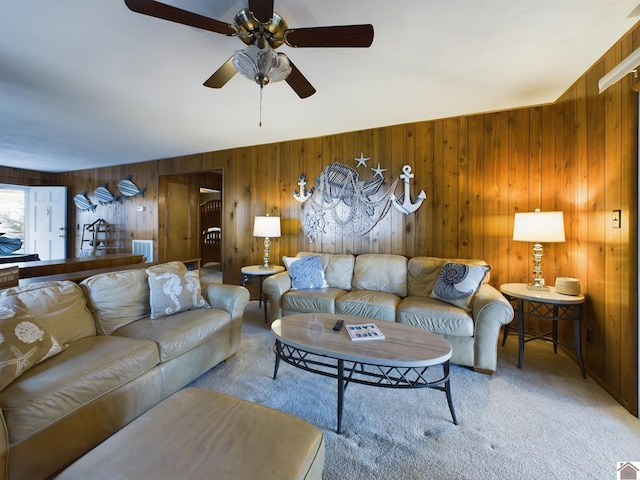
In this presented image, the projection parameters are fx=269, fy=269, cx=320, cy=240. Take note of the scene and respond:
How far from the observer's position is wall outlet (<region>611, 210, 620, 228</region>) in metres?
1.84

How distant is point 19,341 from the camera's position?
127 centimetres

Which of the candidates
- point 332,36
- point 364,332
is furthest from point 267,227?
point 332,36

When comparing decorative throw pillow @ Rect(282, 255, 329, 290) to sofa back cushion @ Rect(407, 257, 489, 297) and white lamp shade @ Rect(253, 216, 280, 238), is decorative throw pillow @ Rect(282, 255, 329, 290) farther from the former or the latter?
sofa back cushion @ Rect(407, 257, 489, 297)

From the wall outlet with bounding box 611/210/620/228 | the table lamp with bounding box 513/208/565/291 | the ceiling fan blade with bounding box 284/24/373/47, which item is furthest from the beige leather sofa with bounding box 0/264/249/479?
the wall outlet with bounding box 611/210/620/228

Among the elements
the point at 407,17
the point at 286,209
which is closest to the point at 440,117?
the point at 407,17

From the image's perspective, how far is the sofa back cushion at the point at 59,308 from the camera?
1.55 metres

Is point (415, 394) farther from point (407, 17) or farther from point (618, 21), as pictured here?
point (618, 21)

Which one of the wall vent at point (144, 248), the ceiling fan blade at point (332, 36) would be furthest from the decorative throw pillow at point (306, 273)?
the wall vent at point (144, 248)

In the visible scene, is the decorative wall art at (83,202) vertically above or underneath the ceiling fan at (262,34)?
underneath

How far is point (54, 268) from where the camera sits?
2467 millimetres

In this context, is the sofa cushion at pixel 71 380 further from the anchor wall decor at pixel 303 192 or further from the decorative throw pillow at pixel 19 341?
the anchor wall decor at pixel 303 192

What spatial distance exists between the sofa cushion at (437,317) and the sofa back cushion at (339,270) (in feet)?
2.68

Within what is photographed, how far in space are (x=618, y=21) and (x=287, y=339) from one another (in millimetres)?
2857

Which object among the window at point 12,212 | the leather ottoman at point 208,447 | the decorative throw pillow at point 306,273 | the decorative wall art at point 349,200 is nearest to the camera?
the leather ottoman at point 208,447
